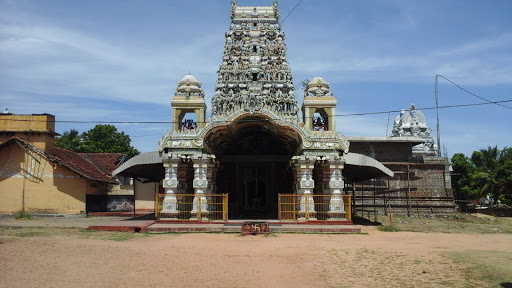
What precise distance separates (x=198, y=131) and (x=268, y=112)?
11.2 ft

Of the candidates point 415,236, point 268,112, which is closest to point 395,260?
point 415,236

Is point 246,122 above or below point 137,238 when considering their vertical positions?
above

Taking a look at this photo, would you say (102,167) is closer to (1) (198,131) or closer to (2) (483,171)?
(1) (198,131)

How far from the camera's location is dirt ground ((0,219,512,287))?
32.2ft

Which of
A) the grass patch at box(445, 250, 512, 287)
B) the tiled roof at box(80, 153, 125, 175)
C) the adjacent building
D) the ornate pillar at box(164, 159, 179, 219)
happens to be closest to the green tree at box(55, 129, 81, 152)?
Answer: the tiled roof at box(80, 153, 125, 175)

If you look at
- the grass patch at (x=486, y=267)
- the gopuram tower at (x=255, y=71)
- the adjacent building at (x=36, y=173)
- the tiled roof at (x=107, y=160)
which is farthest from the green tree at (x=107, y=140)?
the grass patch at (x=486, y=267)

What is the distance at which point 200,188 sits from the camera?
69.9ft

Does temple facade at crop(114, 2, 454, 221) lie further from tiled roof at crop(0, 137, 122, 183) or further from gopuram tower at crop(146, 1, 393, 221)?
tiled roof at crop(0, 137, 122, 183)

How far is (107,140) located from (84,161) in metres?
19.9

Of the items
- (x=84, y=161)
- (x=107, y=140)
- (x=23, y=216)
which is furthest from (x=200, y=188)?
(x=107, y=140)

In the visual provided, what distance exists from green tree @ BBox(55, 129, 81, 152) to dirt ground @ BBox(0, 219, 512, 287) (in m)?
38.6

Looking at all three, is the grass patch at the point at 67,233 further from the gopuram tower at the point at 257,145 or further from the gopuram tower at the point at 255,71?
the gopuram tower at the point at 255,71

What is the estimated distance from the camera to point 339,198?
21.4 m

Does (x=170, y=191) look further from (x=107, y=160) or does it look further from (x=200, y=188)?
(x=107, y=160)
